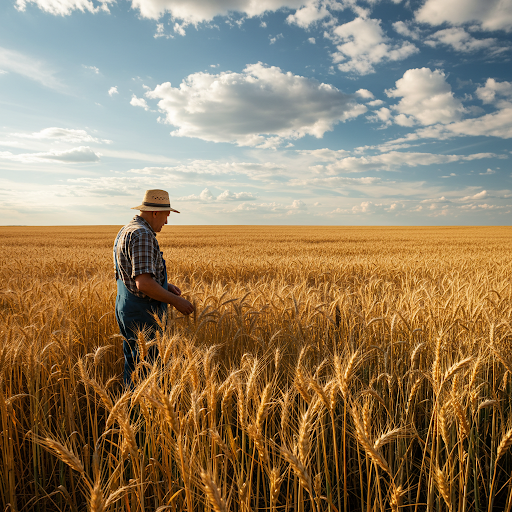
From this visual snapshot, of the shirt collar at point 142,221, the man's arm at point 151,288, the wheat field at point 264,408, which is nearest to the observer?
the wheat field at point 264,408

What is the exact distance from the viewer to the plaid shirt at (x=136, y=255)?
268 cm

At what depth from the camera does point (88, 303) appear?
4016 mm

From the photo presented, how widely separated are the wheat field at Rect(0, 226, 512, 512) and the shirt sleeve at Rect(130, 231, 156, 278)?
1.76ft

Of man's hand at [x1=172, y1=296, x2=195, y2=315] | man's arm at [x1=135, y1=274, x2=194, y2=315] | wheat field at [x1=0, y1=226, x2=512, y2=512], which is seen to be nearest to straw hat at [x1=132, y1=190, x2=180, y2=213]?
man's arm at [x1=135, y1=274, x2=194, y2=315]

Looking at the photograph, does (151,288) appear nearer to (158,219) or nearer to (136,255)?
(136,255)

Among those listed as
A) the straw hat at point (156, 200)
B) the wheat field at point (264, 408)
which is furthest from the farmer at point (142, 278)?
the wheat field at point (264, 408)

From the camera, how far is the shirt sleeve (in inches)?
105

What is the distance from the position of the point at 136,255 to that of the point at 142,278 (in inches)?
7.9

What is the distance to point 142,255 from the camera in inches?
106

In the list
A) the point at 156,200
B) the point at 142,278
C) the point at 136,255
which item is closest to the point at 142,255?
the point at 136,255

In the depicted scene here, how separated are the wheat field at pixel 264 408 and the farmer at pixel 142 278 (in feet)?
0.67

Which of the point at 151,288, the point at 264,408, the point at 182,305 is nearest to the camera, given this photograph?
the point at 264,408

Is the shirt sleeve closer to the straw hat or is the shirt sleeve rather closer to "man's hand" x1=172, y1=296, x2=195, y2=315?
"man's hand" x1=172, y1=296, x2=195, y2=315

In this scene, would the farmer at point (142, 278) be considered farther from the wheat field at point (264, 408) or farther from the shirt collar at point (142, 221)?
the wheat field at point (264, 408)
